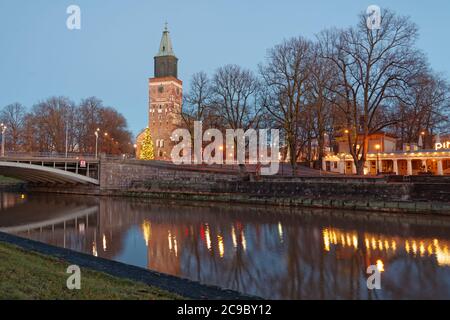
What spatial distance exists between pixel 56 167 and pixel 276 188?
24.9m

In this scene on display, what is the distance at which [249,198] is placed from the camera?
30.7 m

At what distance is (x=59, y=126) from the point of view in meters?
61.6

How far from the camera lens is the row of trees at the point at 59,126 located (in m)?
61.6

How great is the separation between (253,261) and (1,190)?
174 ft

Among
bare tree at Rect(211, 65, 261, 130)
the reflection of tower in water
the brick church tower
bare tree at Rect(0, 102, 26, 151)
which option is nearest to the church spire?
the brick church tower

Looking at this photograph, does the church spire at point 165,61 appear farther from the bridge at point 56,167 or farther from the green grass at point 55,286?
the green grass at point 55,286

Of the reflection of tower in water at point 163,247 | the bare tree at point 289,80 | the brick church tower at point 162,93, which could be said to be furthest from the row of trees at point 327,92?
the brick church tower at point 162,93

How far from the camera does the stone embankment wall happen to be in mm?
23188

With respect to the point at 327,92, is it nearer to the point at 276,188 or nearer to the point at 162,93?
the point at 276,188

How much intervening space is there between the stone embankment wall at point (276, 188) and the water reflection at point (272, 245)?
1.84m

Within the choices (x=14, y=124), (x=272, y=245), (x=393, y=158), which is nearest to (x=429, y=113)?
(x=393, y=158)

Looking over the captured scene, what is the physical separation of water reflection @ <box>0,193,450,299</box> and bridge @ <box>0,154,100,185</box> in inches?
390
